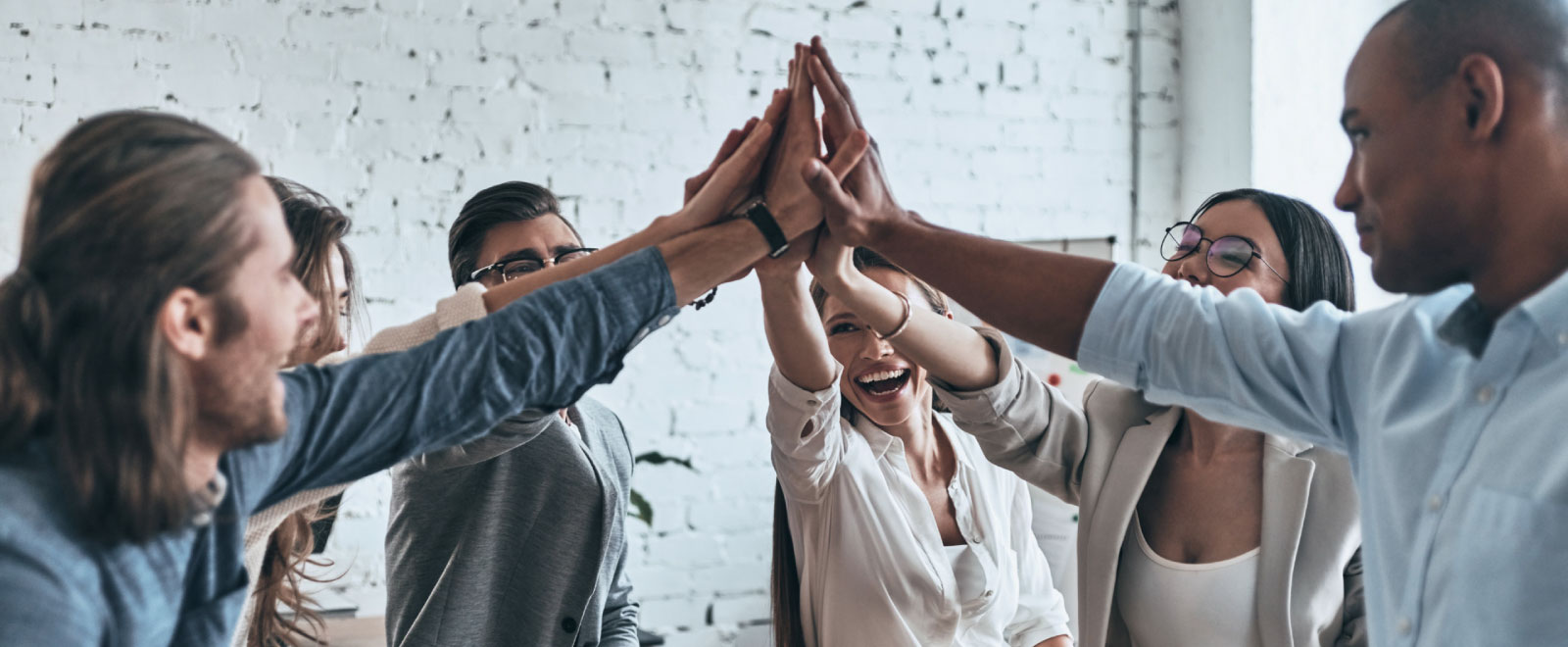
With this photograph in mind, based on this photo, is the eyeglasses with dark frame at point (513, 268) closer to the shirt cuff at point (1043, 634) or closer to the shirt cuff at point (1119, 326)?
the shirt cuff at point (1119, 326)

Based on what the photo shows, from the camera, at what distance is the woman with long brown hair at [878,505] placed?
1514mm

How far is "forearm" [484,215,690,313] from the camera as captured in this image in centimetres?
130

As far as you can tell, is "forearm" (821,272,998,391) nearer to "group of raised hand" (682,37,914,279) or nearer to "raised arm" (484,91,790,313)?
"group of raised hand" (682,37,914,279)

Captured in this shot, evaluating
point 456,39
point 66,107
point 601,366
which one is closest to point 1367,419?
point 601,366

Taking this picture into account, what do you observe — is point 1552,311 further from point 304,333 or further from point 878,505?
point 304,333

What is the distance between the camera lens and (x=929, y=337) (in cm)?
143

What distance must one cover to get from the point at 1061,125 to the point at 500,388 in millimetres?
2607

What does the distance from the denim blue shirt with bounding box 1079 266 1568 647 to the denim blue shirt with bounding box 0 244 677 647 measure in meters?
0.49

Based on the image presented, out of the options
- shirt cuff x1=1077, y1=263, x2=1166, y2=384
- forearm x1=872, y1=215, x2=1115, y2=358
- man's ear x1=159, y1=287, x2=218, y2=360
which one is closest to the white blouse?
forearm x1=872, y1=215, x2=1115, y2=358

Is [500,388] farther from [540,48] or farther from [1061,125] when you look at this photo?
[1061,125]

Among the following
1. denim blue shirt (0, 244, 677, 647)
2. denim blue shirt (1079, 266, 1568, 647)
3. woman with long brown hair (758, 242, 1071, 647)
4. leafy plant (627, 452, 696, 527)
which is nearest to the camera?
denim blue shirt (0, 244, 677, 647)

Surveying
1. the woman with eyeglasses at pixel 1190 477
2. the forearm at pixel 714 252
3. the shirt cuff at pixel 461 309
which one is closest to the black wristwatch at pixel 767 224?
the forearm at pixel 714 252

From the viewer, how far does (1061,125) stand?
329 centimetres

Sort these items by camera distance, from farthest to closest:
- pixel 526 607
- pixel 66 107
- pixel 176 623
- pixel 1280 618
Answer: pixel 66 107, pixel 526 607, pixel 1280 618, pixel 176 623
